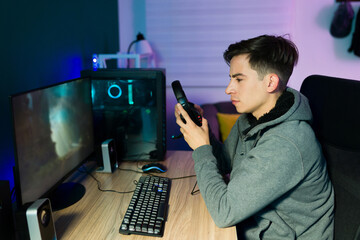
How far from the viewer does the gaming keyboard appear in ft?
2.89

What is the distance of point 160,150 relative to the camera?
147 centimetres

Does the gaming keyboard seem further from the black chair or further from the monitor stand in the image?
the black chair

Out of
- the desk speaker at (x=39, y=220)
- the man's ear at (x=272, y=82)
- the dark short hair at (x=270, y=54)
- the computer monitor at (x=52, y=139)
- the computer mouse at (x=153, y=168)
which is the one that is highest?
the dark short hair at (x=270, y=54)

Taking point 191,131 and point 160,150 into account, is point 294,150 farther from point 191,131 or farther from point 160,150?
point 160,150

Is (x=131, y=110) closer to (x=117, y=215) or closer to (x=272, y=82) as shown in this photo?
(x=117, y=215)

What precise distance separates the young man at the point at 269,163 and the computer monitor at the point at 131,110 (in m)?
0.32

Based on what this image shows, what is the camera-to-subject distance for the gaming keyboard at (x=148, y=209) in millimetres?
882

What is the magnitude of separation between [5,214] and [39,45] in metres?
0.75

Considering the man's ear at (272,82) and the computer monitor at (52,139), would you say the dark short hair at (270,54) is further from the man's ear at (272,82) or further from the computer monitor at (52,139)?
the computer monitor at (52,139)

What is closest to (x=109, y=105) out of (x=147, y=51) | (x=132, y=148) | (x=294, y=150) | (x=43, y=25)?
(x=132, y=148)

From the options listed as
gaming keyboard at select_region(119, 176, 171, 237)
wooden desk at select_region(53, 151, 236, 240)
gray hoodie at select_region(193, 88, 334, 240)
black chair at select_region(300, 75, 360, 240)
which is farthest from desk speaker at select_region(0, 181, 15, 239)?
black chair at select_region(300, 75, 360, 240)

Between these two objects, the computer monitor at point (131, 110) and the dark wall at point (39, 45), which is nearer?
the dark wall at point (39, 45)

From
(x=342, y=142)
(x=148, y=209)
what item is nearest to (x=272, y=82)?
(x=342, y=142)

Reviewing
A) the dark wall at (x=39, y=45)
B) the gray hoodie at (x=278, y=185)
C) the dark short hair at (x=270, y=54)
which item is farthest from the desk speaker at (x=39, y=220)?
the dark short hair at (x=270, y=54)
